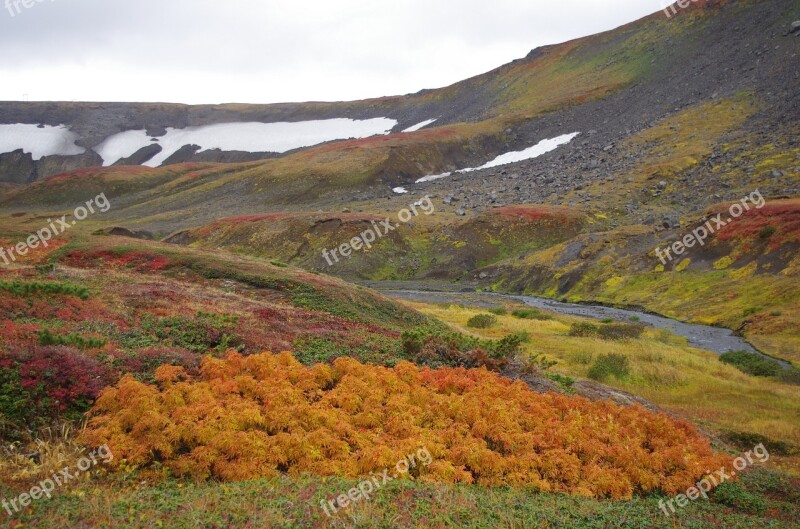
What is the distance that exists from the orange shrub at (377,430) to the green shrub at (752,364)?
18.2 meters

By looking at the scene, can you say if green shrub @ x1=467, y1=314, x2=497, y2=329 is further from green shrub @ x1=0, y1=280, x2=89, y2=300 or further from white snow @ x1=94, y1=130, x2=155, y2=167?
white snow @ x1=94, y1=130, x2=155, y2=167

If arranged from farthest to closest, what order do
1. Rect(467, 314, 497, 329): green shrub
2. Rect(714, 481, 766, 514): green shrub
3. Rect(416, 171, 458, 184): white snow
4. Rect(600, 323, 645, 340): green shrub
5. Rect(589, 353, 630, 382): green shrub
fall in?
Rect(416, 171, 458, 184): white snow, Rect(467, 314, 497, 329): green shrub, Rect(600, 323, 645, 340): green shrub, Rect(589, 353, 630, 382): green shrub, Rect(714, 481, 766, 514): green shrub

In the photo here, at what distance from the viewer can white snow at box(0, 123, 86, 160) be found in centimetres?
18800

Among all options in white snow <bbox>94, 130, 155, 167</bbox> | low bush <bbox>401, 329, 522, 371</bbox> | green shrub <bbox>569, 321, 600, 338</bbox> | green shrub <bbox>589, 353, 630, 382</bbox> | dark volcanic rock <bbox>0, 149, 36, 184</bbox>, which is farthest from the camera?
white snow <bbox>94, 130, 155, 167</bbox>

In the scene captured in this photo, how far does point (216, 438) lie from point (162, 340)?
703cm

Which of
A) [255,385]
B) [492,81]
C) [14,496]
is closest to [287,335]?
[255,385]

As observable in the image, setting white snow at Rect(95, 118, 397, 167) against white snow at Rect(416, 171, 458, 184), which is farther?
white snow at Rect(95, 118, 397, 167)

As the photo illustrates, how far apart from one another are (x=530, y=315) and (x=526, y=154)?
266 feet

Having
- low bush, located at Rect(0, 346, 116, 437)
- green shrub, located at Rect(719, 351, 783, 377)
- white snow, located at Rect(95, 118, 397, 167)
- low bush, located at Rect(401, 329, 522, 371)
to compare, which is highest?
white snow, located at Rect(95, 118, 397, 167)

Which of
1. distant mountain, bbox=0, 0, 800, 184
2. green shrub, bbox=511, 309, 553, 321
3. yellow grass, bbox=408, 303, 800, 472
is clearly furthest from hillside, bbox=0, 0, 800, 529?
distant mountain, bbox=0, 0, 800, 184

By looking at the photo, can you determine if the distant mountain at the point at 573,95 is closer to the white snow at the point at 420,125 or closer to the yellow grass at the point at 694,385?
the white snow at the point at 420,125

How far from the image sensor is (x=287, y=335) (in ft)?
65.1

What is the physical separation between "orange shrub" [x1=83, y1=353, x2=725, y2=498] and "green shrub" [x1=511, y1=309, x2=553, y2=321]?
33334 millimetres

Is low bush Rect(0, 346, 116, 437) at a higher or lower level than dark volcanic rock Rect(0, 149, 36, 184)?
lower
